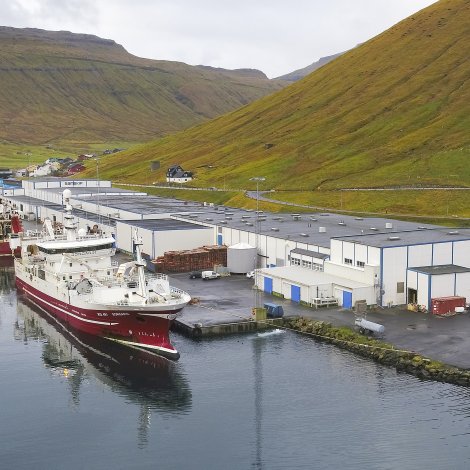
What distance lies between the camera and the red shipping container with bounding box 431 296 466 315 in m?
72.3

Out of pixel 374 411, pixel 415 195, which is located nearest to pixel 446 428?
pixel 374 411

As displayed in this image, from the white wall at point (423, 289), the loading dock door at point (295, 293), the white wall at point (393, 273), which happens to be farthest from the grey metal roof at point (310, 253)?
the white wall at point (423, 289)

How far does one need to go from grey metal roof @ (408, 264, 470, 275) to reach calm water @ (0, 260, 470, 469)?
17344 mm

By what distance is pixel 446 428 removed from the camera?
48688 millimetres

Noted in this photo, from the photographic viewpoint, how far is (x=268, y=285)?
84.7 m

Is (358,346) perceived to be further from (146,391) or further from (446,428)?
(146,391)

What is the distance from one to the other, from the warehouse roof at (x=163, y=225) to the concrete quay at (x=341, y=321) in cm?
2379

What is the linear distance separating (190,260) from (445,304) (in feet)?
128

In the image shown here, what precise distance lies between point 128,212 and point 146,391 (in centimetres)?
7535

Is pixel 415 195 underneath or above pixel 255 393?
above

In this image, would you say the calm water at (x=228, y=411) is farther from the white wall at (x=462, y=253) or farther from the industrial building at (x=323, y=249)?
the white wall at (x=462, y=253)

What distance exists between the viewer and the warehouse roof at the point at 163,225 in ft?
357

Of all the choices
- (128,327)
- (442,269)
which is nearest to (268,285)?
(442,269)

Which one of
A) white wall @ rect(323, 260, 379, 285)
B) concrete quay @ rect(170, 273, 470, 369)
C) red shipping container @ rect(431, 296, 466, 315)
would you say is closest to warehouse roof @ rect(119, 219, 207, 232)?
concrete quay @ rect(170, 273, 470, 369)
